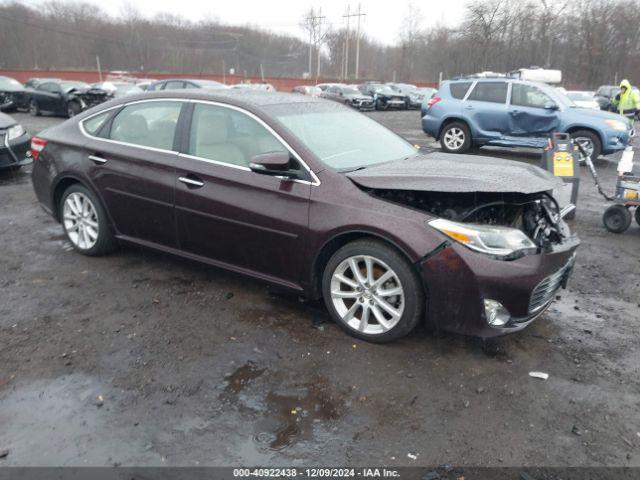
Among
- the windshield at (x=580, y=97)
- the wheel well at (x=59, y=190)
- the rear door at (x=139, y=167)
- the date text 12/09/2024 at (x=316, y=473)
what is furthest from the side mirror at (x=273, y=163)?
the windshield at (x=580, y=97)

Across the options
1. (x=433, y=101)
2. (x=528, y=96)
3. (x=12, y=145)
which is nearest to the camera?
(x=12, y=145)

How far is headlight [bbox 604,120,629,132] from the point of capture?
11.2 m

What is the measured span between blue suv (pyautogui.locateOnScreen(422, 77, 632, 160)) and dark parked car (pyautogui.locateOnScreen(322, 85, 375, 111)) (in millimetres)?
15821

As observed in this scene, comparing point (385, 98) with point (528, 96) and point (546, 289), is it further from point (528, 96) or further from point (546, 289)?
point (546, 289)

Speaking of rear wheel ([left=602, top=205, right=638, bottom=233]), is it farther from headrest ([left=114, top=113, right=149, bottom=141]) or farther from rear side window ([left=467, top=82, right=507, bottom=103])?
rear side window ([left=467, top=82, right=507, bottom=103])

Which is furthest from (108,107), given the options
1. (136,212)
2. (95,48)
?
(95,48)

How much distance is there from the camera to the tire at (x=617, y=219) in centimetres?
633

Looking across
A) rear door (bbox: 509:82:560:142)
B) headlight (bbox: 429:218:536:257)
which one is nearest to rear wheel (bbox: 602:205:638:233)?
headlight (bbox: 429:218:536:257)

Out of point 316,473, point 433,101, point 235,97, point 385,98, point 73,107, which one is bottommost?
point 316,473

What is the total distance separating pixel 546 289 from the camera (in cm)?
338

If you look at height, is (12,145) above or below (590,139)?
below

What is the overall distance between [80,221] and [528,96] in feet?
33.2

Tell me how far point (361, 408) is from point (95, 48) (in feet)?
233

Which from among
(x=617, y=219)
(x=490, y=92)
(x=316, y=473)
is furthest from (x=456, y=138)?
(x=316, y=473)
